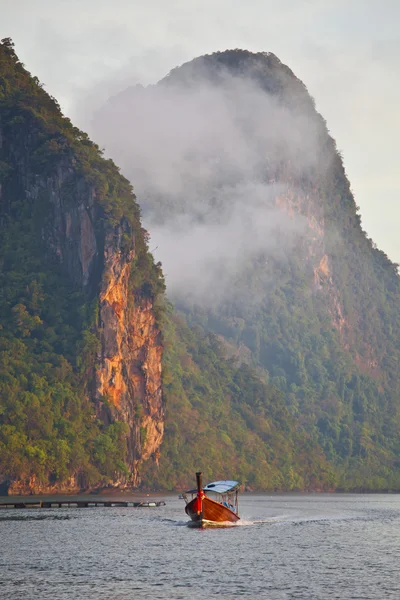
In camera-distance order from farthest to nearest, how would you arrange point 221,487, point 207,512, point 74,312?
1. point 74,312
2. point 221,487
3. point 207,512

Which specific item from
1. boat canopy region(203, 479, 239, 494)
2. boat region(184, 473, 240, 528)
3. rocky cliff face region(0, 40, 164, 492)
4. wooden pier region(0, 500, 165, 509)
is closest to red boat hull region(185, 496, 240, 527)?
boat region(184, 473, 240, 528)

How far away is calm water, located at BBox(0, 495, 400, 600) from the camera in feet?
180

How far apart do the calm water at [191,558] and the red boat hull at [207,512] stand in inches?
59.1

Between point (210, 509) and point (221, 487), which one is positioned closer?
point (210, 509)

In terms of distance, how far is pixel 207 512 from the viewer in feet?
295

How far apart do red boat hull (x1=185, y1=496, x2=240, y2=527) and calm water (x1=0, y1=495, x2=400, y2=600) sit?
4.92ft

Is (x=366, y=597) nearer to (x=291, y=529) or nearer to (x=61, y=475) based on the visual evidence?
(x=291, y=529)

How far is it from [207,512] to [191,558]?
73.3 feet

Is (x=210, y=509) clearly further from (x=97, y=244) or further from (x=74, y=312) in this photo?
(x=97, y=244)

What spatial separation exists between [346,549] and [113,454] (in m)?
86.8

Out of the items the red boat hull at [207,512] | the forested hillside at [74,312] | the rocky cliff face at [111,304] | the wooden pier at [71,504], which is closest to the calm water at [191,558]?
the red boat hull at [207,512]

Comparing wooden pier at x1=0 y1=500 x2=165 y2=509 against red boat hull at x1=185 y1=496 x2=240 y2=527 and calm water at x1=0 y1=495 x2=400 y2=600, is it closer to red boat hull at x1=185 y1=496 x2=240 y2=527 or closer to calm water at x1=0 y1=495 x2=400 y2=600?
calm water at x1=0 y1=495 x2=400 y2=600

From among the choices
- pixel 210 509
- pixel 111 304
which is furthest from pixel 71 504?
pixel 111 304

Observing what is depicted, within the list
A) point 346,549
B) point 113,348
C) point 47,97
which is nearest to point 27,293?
point 113,348
